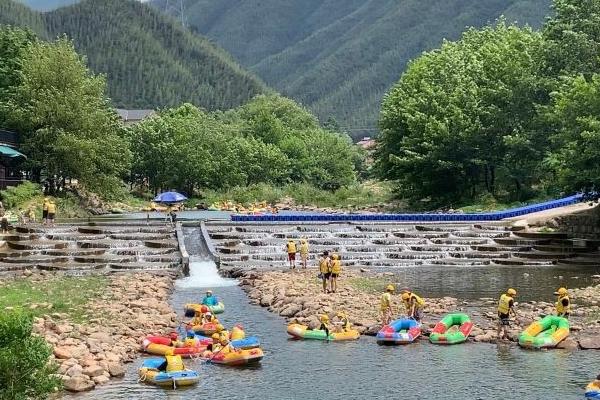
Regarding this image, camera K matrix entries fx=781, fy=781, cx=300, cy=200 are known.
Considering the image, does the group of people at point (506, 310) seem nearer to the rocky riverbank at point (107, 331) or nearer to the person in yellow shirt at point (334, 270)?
the person in yellow shirt at point (334, 270)

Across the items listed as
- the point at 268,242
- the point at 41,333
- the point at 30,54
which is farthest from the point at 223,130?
the point at 41,333

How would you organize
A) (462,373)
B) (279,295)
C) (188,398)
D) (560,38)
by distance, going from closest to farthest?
(188,398)
(462,373)
(279,295)
(560,38)

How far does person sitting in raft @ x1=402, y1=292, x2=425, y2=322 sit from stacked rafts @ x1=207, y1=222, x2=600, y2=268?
14.0 metres

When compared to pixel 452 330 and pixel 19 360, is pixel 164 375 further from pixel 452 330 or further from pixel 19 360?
pixel 452 330

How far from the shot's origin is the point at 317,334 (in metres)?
23.1

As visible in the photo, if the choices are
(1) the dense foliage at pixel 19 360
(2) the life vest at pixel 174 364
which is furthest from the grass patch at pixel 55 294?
(1) the dense foliage at pixel 19 360

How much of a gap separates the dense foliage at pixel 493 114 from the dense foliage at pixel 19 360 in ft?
122

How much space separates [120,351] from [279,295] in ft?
29.0

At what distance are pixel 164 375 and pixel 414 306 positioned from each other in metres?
8.66

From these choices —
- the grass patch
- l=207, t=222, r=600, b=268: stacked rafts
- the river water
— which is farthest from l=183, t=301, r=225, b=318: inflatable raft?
l=207, t=222, r=600, b=268: stacked rafts

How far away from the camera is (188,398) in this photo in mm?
17578

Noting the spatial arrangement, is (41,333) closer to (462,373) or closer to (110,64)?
(462,373)

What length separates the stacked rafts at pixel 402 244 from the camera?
39531 mm

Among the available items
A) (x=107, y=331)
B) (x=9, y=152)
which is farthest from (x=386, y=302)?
(x=9, y=152)
